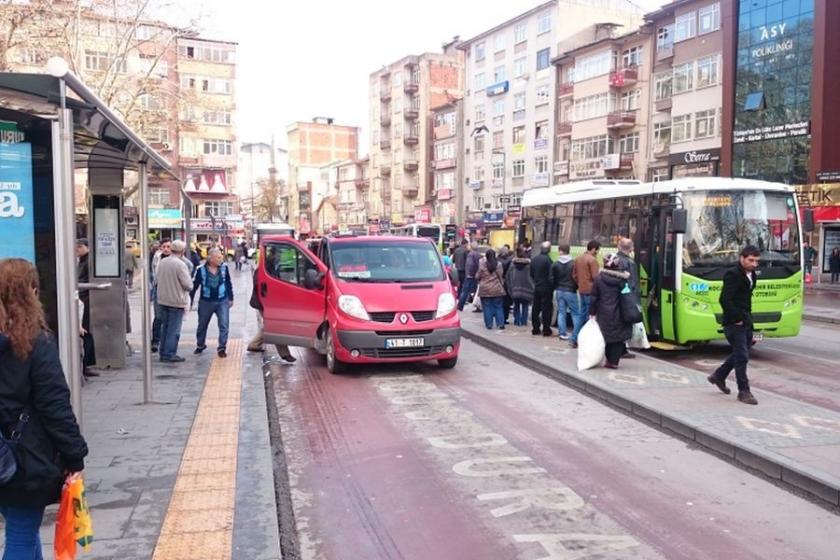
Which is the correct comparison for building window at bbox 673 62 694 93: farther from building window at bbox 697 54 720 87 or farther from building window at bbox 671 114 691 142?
building window at bbox 671 114 691 142

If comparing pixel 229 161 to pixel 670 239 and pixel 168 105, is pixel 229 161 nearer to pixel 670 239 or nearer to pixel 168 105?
pixel 168 105

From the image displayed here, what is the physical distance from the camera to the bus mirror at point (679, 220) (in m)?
11.3

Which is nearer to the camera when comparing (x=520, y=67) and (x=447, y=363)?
(x=447, y=363)

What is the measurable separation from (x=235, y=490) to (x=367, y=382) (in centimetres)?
468

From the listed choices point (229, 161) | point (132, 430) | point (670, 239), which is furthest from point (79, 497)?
point (229, 161)

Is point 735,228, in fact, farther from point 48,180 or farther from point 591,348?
point 48,180

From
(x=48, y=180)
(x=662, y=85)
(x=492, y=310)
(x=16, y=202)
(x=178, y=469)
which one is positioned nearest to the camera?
(x=16, y=202)

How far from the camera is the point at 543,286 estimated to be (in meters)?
14.2

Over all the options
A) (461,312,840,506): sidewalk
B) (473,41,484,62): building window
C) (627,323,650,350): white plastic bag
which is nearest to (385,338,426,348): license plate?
(461,312,840,506): sidewalk

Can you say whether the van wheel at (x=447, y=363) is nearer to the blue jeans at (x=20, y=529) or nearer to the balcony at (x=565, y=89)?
the blue jeans at (x=20, y=529)

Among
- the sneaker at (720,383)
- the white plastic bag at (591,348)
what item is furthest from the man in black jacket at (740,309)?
the white plastic bag at (591,348)

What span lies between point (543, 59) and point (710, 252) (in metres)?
49.0

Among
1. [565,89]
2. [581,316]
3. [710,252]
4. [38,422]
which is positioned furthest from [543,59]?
[38,422]

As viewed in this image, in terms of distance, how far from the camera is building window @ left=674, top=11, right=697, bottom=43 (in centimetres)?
4238
